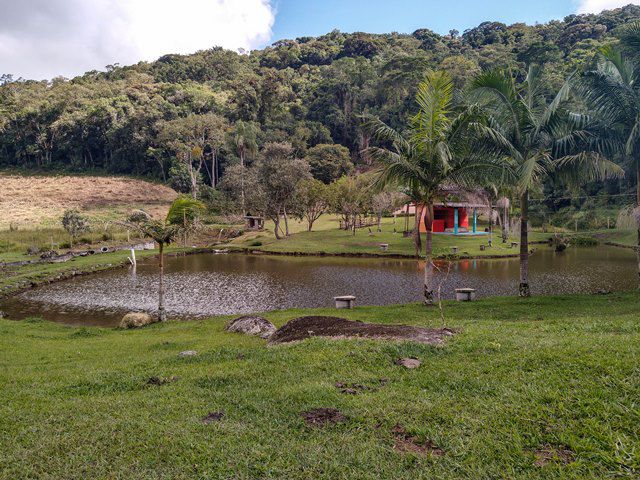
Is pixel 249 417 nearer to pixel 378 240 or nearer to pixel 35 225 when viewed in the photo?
pixel 378 240

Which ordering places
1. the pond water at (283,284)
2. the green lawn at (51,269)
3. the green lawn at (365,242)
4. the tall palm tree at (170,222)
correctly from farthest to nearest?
the green lawn at (365,242), the green lawn at (51,269), the pond water at (283,284), the tall palm tree at (170,222)

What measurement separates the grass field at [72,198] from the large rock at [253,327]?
46017 millimetres

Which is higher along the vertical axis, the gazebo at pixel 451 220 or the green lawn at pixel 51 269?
the gazebo at pixel 451 220

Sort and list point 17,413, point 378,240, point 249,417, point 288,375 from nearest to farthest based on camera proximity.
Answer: point 249,417 < point 17,413 < point 288,375 < point 378,240

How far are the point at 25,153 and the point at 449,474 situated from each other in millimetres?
112825

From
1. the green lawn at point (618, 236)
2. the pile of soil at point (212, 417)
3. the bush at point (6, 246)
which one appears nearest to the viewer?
the pile of soil at point (212, 417)

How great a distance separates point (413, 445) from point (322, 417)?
129cm

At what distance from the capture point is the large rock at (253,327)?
43.3 ft

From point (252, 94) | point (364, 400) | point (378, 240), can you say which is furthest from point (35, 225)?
point (364, 400)

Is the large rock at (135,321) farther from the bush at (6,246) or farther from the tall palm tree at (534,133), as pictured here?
the bush at (6,246)

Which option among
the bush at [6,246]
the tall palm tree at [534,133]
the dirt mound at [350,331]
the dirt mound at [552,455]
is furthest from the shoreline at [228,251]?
the dirt mound at [552,455]

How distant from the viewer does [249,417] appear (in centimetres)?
590

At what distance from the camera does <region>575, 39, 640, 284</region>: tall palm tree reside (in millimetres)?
16984

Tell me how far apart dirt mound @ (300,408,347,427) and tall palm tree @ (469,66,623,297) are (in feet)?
43.5
